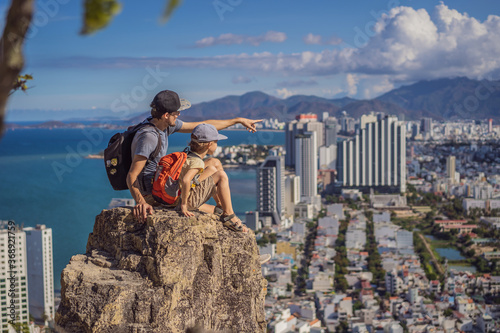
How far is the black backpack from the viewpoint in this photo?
1786mm

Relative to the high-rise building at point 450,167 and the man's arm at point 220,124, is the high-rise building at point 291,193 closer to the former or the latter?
the high-rise building at point 450,167

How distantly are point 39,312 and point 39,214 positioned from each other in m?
7.95

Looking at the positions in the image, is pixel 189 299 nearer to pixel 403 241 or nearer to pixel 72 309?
pixel 72 309

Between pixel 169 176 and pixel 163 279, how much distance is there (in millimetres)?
310

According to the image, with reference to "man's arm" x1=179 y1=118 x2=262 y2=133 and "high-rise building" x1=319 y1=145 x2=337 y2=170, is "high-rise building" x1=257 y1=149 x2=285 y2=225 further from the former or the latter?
"man's arm" x1=179 y1=118 x2=262 y2=133

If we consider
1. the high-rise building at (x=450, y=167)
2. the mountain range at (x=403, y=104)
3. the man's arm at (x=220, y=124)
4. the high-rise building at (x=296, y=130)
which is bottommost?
the high-rise building at (x=450, y=167)

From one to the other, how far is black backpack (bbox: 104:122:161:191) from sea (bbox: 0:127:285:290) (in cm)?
795

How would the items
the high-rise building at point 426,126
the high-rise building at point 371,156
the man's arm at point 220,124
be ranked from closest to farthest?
the man's arm at point 220,124 → the high-rise building at point 371,156 → the high-rise building at point 426,126

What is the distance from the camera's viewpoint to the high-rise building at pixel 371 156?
29859 millimetres

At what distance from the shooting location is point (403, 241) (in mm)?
17266

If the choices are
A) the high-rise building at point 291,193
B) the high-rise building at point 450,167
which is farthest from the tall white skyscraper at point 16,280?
the high-rise building at point 450,167

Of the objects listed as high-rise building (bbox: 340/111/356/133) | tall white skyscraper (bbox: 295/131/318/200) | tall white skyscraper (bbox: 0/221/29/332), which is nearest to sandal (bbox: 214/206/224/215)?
tall white skyscraper (bbox: 0/221/29/332)

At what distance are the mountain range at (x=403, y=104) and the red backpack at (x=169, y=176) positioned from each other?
28613 mm

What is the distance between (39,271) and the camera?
31.9 ft
